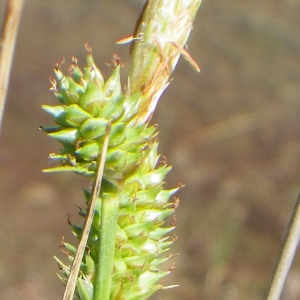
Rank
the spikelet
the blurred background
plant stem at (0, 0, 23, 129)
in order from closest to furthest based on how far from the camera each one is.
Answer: the spikelet, plant stem at (0, 0, 23, 129), the blurred background

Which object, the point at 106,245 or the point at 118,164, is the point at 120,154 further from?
the point at 106,245

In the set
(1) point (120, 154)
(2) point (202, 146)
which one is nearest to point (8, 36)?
(1) point (120, 154)

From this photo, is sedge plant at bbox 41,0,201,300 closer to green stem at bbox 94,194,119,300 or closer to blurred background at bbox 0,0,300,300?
green stem at bbox 94,194,119,300

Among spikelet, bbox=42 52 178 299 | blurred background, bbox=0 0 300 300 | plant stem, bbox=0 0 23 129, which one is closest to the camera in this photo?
spikelet, bbox=42 52 178 299

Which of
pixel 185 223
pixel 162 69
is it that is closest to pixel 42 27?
pixel 185 223

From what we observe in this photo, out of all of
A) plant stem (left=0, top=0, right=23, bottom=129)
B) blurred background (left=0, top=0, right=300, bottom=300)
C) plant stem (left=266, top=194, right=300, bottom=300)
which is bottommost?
plant stem (left=266, top=194, right=300, bottom=300)

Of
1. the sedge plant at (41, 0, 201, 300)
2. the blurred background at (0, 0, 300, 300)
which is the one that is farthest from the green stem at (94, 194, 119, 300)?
the blurred background at (0, 0, 300, 300)

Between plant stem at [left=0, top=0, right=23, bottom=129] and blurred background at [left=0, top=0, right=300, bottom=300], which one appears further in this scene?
blurred background at [left=0, top=0, right=300, bottom=300]
